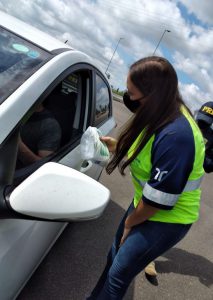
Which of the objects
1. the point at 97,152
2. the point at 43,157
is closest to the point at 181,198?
the point at 97,152

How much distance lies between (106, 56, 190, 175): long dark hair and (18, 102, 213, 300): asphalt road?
1426mm

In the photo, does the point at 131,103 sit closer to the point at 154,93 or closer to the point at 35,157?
the point at 154,93

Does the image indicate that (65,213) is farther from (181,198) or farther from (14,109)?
(181,198)

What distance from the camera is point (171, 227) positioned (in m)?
2.40

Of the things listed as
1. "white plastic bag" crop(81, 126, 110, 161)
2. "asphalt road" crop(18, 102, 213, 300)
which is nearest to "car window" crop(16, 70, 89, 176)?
"white plastic bag" crop(81, 126, 110, 161)

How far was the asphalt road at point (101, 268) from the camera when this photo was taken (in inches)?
132

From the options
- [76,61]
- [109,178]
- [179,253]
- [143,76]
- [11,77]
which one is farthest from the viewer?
[109,178]

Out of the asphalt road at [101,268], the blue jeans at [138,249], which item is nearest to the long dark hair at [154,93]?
the blue jeans at [138,249]

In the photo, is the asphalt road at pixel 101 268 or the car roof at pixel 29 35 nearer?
the car roof at pixel 29 35

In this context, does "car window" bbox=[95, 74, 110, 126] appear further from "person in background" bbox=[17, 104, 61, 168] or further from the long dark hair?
the long dark hair

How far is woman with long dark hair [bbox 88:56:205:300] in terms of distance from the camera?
2.06 meters

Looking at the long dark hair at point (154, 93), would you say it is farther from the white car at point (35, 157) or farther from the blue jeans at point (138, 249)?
the blue jeans at point (138, 249)

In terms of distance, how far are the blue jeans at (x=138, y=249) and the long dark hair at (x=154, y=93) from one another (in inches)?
21.3

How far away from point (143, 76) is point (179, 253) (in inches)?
130
